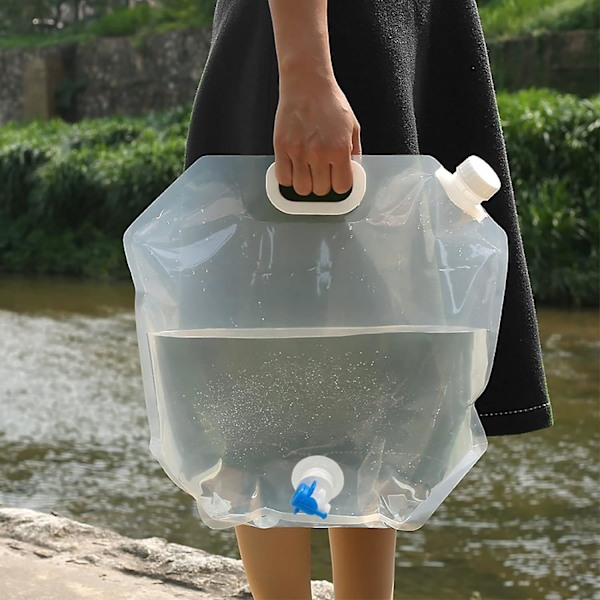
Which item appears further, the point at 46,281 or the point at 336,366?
the point at 46,281

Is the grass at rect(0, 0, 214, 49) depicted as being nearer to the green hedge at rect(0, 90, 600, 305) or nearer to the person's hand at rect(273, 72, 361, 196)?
the green hedge at rect(0, 90, 600, 305)

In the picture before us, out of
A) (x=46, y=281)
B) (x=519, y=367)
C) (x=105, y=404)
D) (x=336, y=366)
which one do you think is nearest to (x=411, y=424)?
(x=336, y=366)

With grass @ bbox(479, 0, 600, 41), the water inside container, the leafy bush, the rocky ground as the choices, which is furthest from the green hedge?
the water inside container

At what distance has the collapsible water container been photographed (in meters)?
0.98

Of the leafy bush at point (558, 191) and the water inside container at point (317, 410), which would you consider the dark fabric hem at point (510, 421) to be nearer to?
the water inside container at point (317, 410)

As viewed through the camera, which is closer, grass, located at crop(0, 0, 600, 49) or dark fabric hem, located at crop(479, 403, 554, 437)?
dark fabric hem, located at crop(479, 403, 554, 437)

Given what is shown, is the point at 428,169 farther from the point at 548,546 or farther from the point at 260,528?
the point at 548,546

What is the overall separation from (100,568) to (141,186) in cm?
763

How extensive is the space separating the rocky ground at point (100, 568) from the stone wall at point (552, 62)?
9.03 m

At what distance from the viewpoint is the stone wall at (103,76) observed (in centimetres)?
1388

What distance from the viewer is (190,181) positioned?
1008mm

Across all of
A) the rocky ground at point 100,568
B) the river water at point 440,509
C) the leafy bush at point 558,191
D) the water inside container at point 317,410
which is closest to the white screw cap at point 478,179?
the water inside container at point 317,410

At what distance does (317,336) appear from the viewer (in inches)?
38.9

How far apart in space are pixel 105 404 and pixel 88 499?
110 centimetres
